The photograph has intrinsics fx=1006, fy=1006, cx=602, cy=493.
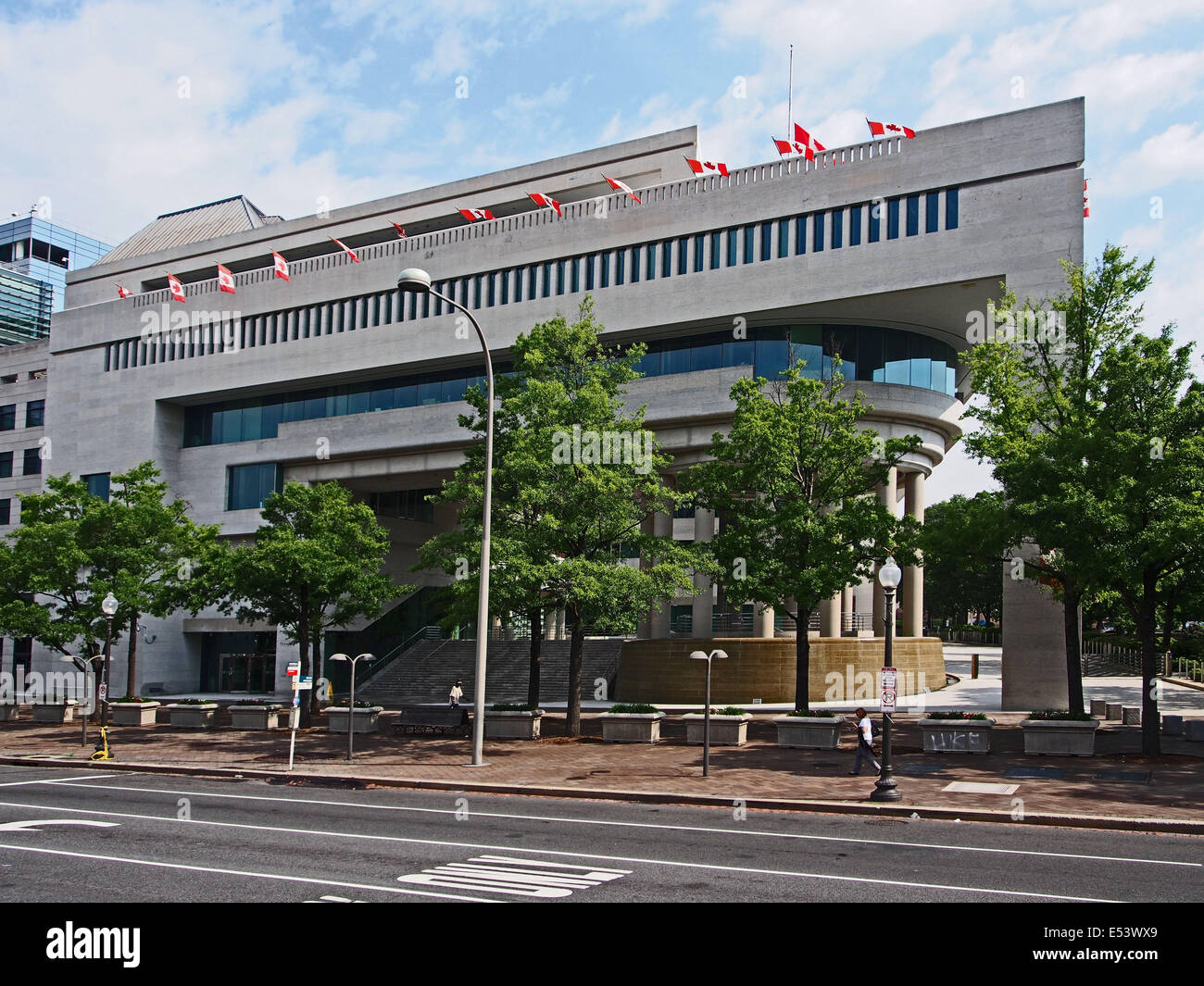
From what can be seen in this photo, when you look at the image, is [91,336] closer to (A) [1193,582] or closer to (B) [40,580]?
(B) [40,580]

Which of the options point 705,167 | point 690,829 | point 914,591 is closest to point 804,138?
point 705,167

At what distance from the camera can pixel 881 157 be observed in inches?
1512

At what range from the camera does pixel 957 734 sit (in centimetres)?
2377

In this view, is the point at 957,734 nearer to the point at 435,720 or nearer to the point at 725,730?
the point at 725,730

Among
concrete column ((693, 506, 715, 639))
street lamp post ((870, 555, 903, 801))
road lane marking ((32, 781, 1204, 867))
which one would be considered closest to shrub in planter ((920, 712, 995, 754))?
street lamp post ((870, 555, 903, 801))

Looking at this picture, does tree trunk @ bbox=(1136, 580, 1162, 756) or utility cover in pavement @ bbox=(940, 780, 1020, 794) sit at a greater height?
tree trunk @ bbox=(1136, 580, 1162, 756)

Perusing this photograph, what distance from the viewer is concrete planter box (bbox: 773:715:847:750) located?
82.8 feet

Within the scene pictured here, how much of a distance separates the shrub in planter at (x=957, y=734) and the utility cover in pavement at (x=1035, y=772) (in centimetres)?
220

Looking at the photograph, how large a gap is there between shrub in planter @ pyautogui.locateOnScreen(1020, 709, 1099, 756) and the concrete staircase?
22.4m

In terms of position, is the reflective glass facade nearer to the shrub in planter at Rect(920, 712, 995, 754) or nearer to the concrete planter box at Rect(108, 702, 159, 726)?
the shrub in planter at Rect(920, 712, 995, 754)

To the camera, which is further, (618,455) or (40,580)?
(40,580)
